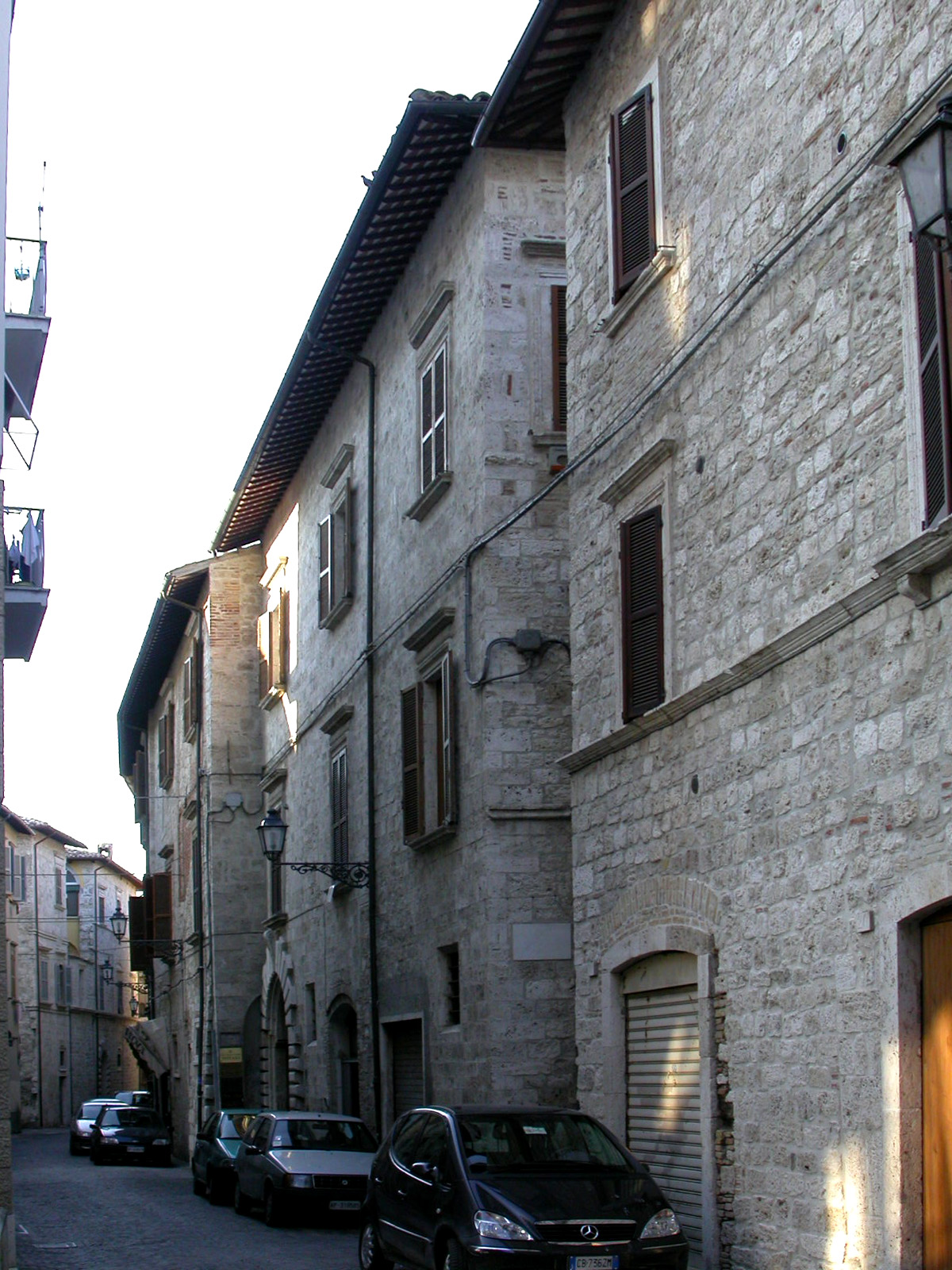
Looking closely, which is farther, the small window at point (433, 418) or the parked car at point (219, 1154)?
the parked car at point (219, 1154)

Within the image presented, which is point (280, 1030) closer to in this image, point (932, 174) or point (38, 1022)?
point (932, 174)

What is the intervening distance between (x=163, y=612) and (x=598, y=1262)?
26.0m

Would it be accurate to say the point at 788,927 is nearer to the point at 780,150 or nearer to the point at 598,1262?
the point at 598,1262

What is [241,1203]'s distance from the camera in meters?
19.4

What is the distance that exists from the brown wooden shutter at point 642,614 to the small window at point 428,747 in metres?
4.67

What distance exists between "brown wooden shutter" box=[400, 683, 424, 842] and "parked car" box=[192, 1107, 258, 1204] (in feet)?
15.5

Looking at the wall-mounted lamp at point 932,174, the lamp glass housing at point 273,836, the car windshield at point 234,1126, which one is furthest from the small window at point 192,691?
the wall-mounted lamp at point 932,174

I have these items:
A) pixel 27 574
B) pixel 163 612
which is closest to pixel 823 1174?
pixel 27 574

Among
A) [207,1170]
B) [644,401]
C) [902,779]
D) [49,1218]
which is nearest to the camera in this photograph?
[902,779]

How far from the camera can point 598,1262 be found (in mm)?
10250

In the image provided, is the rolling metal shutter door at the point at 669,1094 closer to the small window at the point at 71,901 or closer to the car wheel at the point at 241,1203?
the car wheel at the point at 241,1203

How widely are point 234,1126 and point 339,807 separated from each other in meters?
4.33

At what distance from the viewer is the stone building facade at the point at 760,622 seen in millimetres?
9219

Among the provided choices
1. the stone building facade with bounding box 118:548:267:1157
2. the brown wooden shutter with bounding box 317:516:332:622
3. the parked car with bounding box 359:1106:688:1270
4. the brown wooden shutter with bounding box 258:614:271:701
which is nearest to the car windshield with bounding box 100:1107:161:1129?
the stone building facade with bounding box 118:548:267:1157
